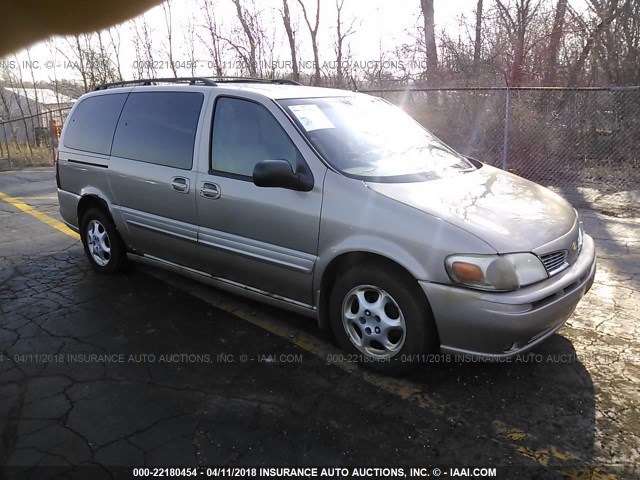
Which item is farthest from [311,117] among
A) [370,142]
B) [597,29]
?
[597,29]

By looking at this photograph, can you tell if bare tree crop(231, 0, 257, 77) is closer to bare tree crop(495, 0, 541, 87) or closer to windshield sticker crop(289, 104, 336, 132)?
bare tree crop(495, 0, 541, 87)

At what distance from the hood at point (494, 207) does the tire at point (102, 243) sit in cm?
277

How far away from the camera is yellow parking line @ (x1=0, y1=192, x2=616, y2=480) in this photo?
92.5 inches

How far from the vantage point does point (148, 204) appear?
4.18 metres

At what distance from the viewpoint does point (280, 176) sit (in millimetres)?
3137

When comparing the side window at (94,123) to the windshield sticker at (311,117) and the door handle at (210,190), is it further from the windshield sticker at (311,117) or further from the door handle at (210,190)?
the windshield sticker at (311,117)

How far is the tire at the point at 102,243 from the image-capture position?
466 cm

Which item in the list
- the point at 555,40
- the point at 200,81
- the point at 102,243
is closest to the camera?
the point at 200,81

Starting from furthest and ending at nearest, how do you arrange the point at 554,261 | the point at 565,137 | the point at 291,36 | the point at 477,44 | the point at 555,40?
the point at 291,36, the point at 477,44, the point at 555,40, the point at 565,137, the point at 554,261

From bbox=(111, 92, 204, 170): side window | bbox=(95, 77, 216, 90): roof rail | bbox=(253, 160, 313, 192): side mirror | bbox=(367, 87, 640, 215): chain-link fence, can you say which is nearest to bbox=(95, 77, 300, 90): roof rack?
bbox=(95, 77, 216, 90): roof rail

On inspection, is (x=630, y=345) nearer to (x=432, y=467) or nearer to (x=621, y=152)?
(x=432, y=467)

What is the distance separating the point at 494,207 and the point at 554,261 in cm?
46

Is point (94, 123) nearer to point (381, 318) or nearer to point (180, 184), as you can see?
point (180, 184)

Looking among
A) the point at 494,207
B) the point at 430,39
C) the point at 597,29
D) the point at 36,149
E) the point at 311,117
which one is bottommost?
Answer: the point at 36,149
